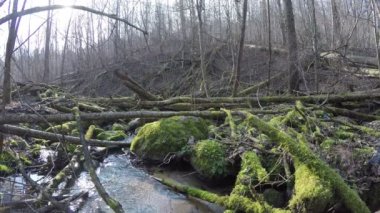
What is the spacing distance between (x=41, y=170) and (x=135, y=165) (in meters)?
1.90

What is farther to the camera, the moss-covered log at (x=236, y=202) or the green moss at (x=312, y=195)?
the moss-covered log at (x=236, y=202)

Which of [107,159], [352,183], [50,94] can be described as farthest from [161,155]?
[50,94]

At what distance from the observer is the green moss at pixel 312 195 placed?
4.43m

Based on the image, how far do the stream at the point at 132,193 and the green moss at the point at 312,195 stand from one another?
133 centimetres

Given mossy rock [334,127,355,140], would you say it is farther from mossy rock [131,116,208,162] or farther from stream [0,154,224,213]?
stream [0,154,224,213]

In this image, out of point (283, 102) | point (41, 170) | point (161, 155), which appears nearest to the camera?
point (41, 170)

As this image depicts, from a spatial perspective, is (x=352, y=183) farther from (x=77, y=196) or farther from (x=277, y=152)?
(x=77, y=196)

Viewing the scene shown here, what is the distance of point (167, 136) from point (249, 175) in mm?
2682

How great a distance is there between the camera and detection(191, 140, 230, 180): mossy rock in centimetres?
654

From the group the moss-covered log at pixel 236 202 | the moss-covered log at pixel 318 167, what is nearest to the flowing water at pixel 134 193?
the moss-covered log at pixel 236 202

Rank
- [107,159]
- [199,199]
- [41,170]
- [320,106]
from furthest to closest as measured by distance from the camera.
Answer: [320,106] < [107,159] < [41,170] < [199,199]

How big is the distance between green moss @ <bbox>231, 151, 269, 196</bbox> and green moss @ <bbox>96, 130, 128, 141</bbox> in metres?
4.45

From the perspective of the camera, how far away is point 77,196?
18.1 ft

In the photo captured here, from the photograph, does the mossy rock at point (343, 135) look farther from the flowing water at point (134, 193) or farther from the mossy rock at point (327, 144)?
the flowing water at point (134, 193)
